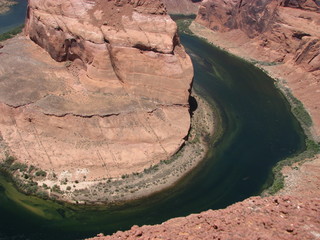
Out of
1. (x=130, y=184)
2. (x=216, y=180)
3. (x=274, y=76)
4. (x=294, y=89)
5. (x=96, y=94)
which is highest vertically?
(x=294, y=89)

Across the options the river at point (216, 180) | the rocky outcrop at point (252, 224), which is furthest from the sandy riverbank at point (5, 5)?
the rocky outcrop at point (252, 224)

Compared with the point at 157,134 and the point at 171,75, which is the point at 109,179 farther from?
the point at 171,75

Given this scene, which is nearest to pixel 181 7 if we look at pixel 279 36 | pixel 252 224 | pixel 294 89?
pixel 279 36

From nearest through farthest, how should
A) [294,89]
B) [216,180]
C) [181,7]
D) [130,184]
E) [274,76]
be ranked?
[130,184] < [216,180] < [294,89] < [274,76] < [181,7]

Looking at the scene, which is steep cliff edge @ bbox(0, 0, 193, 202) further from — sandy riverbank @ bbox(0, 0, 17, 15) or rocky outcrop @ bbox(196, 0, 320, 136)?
sandy riverbank @ bbox(0, 0, 17, 15)

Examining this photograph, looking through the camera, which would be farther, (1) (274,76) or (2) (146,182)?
(1) (274,76)

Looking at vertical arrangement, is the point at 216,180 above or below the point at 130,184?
above

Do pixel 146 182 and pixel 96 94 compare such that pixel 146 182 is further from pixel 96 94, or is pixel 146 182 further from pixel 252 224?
pixel 252 224

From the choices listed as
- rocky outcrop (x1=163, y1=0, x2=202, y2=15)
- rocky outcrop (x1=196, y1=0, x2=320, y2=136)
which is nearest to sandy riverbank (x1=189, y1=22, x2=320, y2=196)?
rocky outcrop (x1=196, y1=0, x2=320, y2=136)
